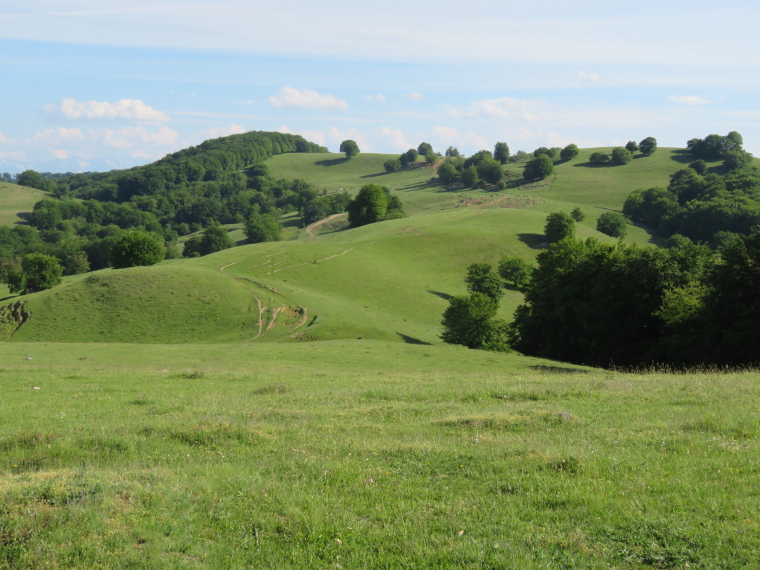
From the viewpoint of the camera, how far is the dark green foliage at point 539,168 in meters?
184

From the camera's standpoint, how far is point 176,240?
589 ft

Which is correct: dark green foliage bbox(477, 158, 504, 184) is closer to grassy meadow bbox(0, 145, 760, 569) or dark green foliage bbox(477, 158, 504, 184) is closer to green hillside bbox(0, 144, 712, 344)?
green hillside bbox(0, 144, 712, 344)

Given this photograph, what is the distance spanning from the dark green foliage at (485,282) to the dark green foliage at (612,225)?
5836 cm

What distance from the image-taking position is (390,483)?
36.2ft

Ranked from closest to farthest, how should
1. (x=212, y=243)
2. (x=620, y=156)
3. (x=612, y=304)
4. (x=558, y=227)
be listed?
(x=612, y=304), (x=558, y=227), (x=212, y=243), (x=620, y=156)

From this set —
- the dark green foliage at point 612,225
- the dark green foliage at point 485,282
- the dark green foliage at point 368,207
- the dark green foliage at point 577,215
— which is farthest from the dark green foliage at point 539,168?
the dark green foliage at point 485,282

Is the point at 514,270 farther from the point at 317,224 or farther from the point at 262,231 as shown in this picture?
the point at 317,224

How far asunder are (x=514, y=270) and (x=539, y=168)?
98.1 m

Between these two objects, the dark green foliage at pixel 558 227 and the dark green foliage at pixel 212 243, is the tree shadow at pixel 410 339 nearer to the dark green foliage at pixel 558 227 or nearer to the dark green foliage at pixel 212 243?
the dark green foliage at pixel 558 227

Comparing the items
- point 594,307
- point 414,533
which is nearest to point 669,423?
point 414,533

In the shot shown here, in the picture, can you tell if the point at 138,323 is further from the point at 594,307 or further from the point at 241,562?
the point at 241,562

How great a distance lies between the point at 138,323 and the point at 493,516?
60.9 m

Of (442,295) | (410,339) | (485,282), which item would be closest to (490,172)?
(485,282)

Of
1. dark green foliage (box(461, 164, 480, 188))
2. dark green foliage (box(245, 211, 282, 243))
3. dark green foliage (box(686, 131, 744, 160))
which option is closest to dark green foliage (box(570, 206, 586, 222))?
dark green foliage (box(461, 164, 480, 188))
